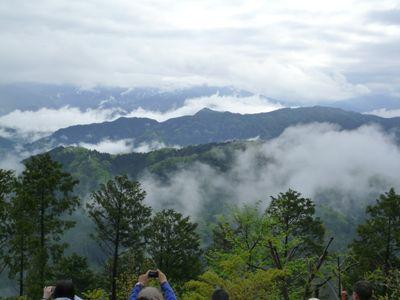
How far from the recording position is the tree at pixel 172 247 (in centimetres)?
4219

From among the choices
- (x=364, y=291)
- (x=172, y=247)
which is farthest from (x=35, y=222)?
(x=364, y=291)

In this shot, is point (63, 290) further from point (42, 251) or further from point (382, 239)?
point (382, 239)

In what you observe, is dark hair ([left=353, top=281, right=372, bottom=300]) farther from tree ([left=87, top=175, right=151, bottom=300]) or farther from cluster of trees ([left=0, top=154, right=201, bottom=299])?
tree ([left=87, top=175, right=151, bottom=300])

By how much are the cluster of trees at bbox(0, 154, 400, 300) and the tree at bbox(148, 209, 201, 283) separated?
0.09 meters

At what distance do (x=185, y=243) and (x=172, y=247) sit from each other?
1353 millimetres

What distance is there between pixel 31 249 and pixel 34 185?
440 cm

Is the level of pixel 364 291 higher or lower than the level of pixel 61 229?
higher

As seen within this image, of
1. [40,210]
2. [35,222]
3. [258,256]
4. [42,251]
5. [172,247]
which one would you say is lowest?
[172,247]

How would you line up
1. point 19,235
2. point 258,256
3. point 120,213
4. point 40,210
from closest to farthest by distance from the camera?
point 258,256
point 19,235
point 40,210
point 120,213

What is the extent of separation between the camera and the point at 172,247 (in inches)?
1678

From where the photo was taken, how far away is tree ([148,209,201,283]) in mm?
42188

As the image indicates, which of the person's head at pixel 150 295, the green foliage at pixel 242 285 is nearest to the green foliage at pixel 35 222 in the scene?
the green foliage at pixel 242 285

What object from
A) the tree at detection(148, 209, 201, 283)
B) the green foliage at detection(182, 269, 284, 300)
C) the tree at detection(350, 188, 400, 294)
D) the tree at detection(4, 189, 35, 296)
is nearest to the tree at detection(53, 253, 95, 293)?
the tree at detection(148, 209, 201, 283)

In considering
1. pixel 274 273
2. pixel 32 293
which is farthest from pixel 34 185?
pixel 274 273
